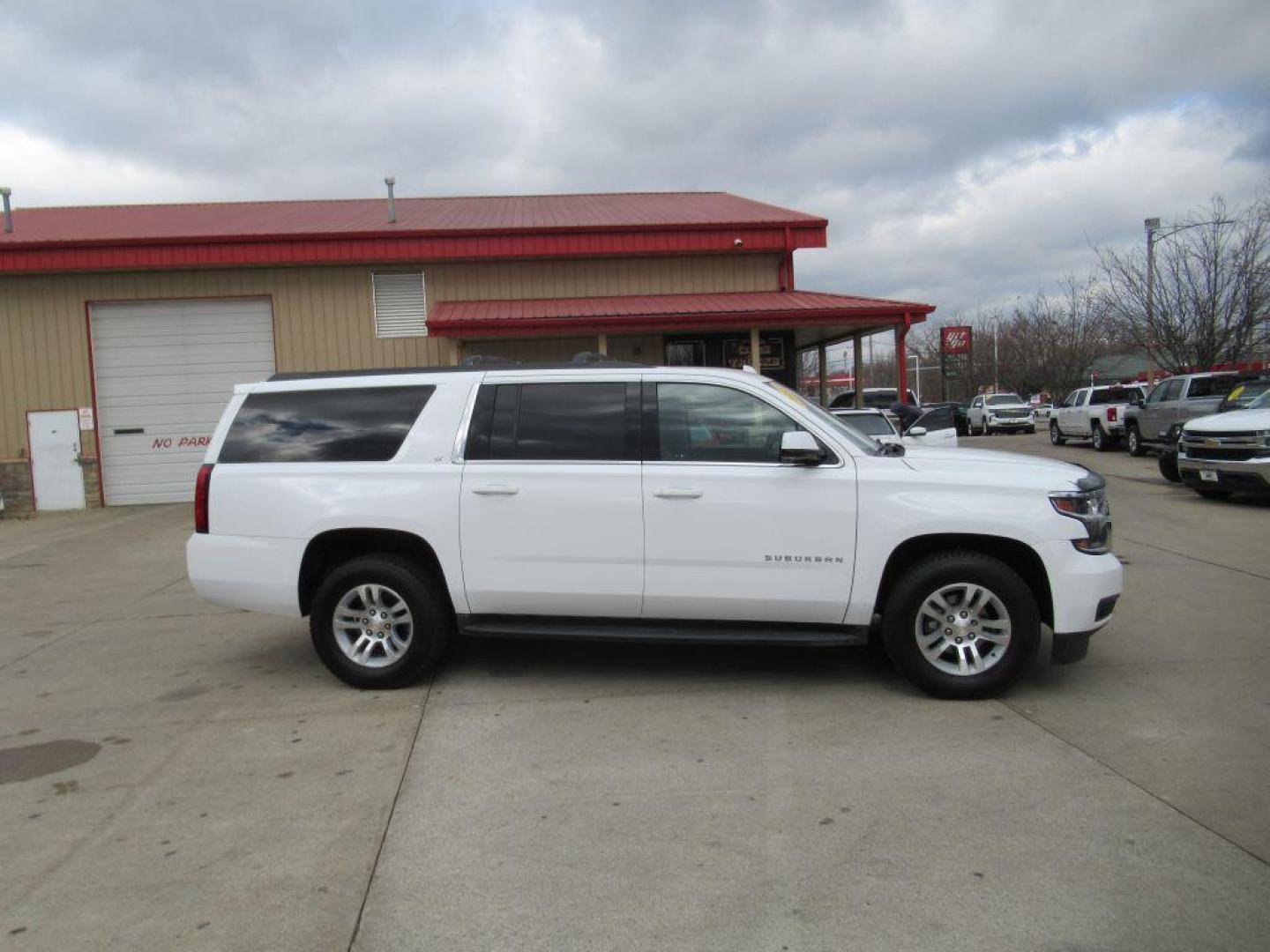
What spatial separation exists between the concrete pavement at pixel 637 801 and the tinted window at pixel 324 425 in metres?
1.42

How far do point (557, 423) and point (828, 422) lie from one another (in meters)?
1.55

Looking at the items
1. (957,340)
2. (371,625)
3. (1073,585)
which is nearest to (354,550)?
(371,625)

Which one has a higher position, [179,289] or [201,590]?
[179,289]

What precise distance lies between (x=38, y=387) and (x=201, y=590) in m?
13.9

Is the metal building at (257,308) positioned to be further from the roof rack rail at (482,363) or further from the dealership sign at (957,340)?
the dealership sign at (957,340)

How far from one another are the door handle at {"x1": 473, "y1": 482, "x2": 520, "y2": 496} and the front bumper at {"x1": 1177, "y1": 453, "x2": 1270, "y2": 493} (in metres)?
11.3

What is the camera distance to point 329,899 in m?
3.22

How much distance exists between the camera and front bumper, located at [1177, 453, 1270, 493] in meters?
12.2

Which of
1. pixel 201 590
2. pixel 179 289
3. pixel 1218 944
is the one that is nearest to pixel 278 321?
pixel 179 289

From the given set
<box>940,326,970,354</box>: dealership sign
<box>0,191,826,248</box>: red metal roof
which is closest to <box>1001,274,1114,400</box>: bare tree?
<box>940,326,970,354</box>: dealership sign

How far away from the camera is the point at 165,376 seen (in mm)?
16922

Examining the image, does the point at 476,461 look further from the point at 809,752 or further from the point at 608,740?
the point at 809,752

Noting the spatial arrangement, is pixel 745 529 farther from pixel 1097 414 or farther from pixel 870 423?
pixel 1097 414

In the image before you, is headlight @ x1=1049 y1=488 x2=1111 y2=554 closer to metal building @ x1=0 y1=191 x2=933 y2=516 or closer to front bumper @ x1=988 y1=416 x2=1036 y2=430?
metal building @ x1=0 y1=191 x2=933 y2=516
